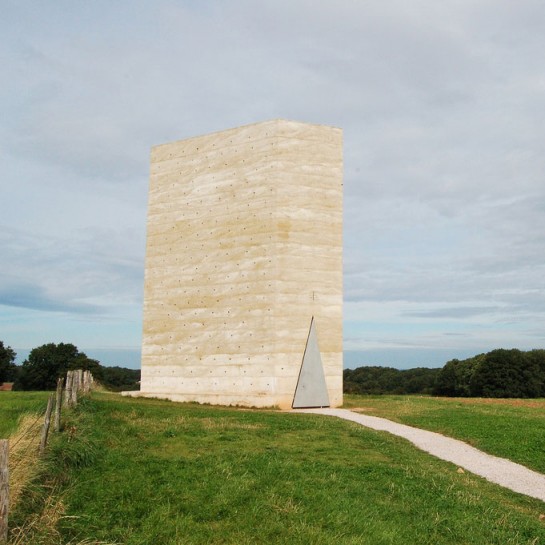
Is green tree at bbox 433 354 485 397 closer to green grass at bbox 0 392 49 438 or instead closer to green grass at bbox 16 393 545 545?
green grass at bbox 16 393 545 545

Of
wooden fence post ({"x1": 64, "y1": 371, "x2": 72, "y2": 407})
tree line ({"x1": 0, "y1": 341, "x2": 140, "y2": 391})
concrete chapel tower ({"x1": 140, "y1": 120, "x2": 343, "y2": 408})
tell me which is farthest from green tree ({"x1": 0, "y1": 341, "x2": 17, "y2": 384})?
wooden fence post ({"x1": 64, "y1": 371, "x2": 72, "y2": 407})

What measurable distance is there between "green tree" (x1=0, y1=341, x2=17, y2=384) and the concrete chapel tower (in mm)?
32278

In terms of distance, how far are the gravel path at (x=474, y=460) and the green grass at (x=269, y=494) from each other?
60cm

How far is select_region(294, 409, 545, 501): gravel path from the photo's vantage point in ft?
41.7

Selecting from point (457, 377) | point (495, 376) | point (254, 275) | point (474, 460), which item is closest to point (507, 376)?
point (495, 376)

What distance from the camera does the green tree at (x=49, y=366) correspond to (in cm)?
Result: 5503

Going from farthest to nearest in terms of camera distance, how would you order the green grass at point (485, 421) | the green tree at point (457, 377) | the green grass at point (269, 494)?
the green tree at point (457, 377) → the green grass at point (485, 421) → the green grass at point (269, 494)

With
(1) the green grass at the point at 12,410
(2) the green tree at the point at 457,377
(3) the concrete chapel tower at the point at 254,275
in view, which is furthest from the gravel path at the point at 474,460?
(2) the green tree at the point at 457,377

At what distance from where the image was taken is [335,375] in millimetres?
29562

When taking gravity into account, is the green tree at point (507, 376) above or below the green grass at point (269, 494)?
above

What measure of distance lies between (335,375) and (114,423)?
14293 mm

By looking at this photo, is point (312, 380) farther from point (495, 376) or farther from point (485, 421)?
point (495, 376)

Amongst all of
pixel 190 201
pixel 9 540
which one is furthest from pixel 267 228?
pixel 9 540

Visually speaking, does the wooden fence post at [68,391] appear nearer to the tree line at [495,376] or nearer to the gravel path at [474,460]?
A: the gravel path at [474,460]
